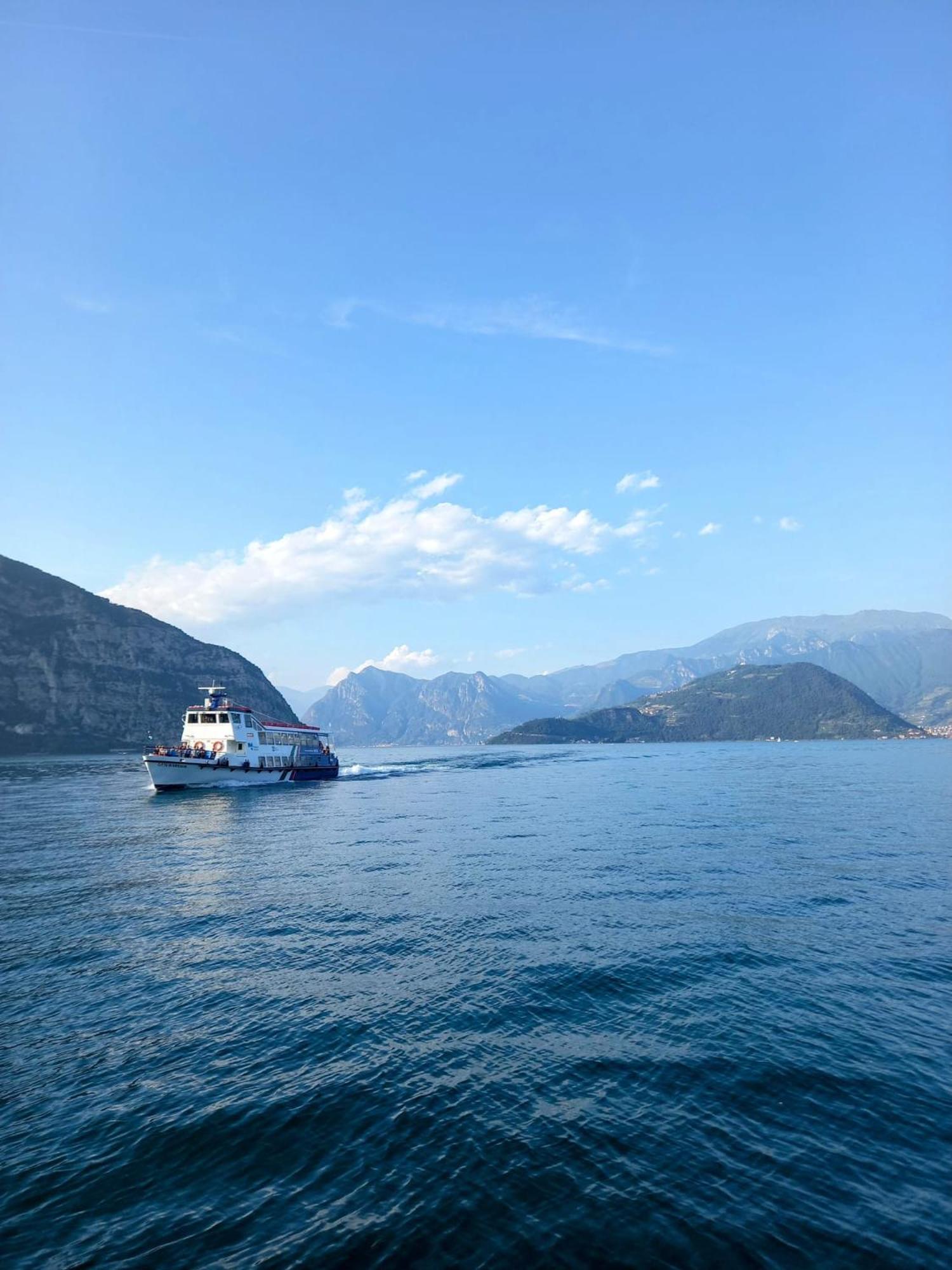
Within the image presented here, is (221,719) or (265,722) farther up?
(221,719)

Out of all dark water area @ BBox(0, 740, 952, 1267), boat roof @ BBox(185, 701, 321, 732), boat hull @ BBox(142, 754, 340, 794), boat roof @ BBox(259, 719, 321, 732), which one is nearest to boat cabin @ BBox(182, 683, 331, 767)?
boat roof @ BBox(185, 701, 321, 732)

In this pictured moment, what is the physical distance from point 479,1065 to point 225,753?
8924cm

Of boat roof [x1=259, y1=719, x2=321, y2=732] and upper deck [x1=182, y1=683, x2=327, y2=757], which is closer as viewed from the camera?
upper deck [x1=182, y1=683, x2=327, y2=757]

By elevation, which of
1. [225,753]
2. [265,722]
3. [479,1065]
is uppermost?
[265,722]

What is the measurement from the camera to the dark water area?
36.9 feet

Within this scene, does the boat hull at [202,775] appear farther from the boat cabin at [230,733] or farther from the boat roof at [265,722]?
the boat roof at [265,722]

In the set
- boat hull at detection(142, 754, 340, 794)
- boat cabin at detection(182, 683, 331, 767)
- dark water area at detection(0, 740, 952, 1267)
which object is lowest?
dark water area at detection(0, 740, 952, 1267)

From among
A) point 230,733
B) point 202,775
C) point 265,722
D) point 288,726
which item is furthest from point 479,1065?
point 265,722

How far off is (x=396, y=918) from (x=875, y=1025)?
19.5m

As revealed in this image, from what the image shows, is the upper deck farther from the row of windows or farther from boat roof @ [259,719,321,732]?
boat roof @ [259,719,321,732]

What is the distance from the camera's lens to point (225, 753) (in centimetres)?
9669

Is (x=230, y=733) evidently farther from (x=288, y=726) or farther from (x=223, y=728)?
(x=288, y=726)

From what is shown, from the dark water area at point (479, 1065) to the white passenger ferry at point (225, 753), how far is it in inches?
2072

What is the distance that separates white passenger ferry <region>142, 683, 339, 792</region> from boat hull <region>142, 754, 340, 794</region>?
0.09m
